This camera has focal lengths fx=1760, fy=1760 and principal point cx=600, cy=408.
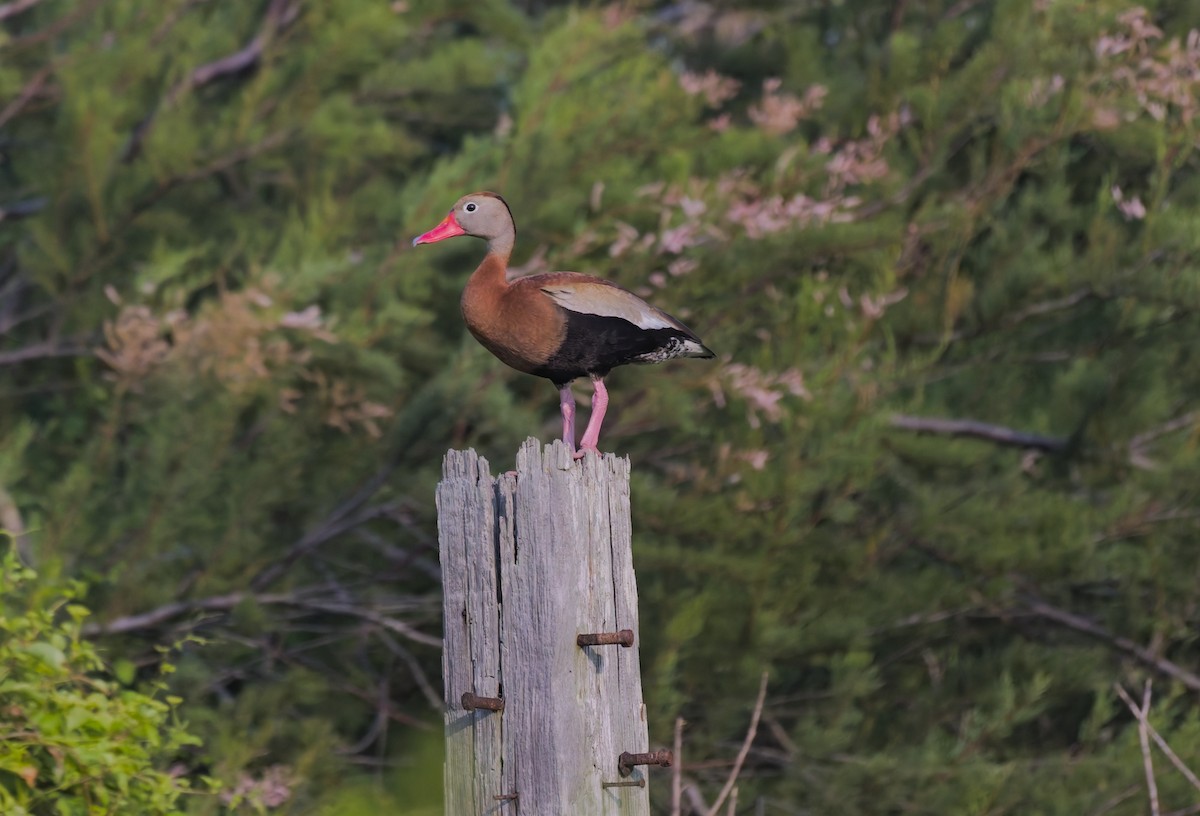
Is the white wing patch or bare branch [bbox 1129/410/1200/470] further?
bare branch [bbox 1129/410/1200/470]

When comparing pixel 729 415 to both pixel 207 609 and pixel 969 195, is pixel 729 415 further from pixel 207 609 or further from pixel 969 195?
pixel 207 609

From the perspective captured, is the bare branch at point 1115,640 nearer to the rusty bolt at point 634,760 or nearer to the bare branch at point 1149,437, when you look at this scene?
the bare branch at point 1149,437

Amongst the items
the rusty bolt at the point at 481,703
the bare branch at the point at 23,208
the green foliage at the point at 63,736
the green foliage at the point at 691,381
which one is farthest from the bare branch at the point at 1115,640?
the rusty bolt at the point at 481,703

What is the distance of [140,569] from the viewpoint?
792 cm

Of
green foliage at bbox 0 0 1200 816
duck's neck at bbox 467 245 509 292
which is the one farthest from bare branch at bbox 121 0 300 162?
duck's neck at bbox 467 245 509 292

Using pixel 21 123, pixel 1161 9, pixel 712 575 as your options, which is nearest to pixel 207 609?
pixel 712 575

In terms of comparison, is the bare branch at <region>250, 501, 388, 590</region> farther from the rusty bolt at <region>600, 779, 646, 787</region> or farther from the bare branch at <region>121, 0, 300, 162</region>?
the rusty bolt at <region>600, 779, 646, 787</region>

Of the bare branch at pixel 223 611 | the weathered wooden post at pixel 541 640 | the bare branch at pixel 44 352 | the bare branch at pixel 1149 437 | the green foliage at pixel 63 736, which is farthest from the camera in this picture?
the bare branch at pixel 1149 437

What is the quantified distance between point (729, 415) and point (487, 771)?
203 inches

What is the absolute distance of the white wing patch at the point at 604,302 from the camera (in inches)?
195

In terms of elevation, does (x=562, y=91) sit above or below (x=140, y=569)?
above

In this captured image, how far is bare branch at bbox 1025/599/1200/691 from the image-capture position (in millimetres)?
9734

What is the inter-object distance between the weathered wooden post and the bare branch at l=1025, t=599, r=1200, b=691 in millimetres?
6224

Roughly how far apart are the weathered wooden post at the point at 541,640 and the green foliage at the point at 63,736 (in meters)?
1.58
